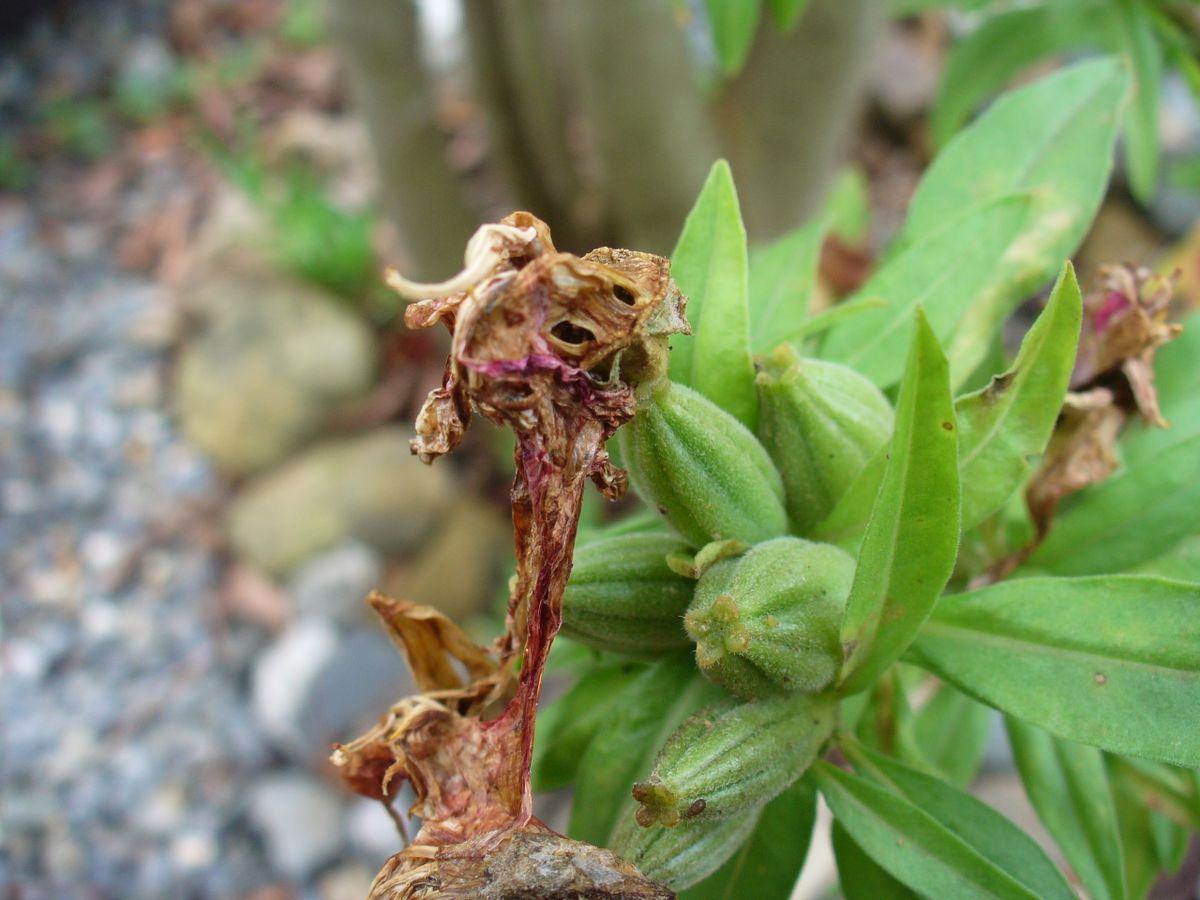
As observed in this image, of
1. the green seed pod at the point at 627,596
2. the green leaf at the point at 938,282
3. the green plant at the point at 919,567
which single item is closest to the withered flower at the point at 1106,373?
the green plant at the point at 919,567

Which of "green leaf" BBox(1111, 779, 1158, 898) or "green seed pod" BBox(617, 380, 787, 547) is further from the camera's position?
"green leaf" BBox(1111, 779, 1158, 898)

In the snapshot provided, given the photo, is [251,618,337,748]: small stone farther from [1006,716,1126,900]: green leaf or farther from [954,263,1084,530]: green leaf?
[954,263,1084,530]: green leaf

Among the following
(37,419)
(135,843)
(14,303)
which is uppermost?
(14,303)

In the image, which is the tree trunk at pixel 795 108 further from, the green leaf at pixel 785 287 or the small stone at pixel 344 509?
the small stone at pixel 344 509

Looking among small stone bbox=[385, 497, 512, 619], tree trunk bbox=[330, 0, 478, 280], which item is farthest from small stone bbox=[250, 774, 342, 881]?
tree trunk bbox=[330, 0, 478, 280]

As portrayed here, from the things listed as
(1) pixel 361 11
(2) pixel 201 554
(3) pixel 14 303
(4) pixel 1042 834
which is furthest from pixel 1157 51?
(3) pixel 14 303

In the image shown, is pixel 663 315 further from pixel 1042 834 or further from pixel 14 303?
pixel 14 303

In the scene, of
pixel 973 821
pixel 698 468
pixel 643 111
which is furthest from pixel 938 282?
pixel 643 111
